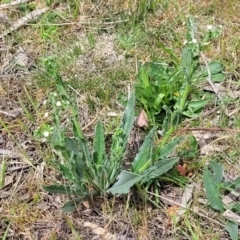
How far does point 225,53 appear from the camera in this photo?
243cm

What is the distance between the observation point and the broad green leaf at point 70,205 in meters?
1.87

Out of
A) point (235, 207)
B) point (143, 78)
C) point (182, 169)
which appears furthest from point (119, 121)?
point (235, 207)

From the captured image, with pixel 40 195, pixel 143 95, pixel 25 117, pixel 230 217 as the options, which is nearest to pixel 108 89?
pixel 143 95

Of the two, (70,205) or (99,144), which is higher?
(99,144)

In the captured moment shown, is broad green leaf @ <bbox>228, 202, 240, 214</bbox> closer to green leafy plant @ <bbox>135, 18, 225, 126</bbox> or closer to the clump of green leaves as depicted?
the clump of green leaves

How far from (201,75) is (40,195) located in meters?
0.85

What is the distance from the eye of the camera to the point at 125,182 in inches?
71.9

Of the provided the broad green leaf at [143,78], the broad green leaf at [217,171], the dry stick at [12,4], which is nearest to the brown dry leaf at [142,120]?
the broad green leaf at [143,78]

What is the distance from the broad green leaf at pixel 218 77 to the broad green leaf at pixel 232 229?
701 millimetres

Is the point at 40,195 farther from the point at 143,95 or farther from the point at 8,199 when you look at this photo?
the point at 143,95

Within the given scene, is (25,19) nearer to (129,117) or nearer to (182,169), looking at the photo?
→ (129,117)

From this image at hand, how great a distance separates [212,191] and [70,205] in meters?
0.50

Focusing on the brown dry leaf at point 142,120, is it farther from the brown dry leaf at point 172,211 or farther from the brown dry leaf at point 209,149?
the brown dry leaf at point 172,211

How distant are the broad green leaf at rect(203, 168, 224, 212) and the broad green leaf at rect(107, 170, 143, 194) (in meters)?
0.25
